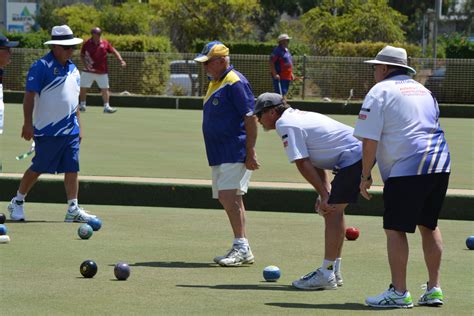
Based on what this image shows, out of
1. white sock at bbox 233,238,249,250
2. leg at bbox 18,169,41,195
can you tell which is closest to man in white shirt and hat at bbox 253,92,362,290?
white sock at bbox 233,238,249,250

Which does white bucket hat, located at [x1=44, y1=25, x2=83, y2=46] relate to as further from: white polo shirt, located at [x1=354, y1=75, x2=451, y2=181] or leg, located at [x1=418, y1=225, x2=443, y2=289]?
leg, located at [x1=418, y1=225, x2=443, y2=289]

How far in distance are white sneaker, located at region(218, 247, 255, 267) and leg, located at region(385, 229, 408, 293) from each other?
165 centimetres

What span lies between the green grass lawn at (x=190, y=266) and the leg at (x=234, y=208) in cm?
26

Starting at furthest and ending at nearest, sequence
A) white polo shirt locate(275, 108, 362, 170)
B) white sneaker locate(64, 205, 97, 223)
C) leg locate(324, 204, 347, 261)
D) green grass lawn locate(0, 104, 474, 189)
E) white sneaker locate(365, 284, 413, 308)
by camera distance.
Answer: green grass lawn locate(0, 104, 474, 189), white sneaker locate(64, 205, 97, 223), leg locate(324, 204, 347, 261), white polo shirt locate(275, 108, 362, 170), white sneaker locate(365, 284, 413, 308)

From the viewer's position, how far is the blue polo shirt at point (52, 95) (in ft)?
29.7

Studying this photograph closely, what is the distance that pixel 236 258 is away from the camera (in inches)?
294

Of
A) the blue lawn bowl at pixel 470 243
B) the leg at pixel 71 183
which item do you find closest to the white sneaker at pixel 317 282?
the blue lawn bowl at pixel 470 243

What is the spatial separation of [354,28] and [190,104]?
35.7 feet

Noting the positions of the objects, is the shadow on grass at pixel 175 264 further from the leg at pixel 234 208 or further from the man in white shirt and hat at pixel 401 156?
the man in white shirt and hat at pixel 401 156

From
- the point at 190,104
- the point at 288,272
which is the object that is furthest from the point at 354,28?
the point at 288,272

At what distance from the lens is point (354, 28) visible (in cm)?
3347

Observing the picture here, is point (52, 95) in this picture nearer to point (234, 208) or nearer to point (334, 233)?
point (234, 208)

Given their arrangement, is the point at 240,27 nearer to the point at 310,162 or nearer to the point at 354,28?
the point at 354,28

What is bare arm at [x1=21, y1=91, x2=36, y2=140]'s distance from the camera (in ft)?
29.3
